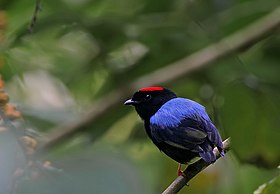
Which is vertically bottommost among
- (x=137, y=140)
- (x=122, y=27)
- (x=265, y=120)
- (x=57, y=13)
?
(x=137, y=140)

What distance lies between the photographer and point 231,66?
375 centimetres

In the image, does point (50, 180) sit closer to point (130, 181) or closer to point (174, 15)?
point (130, 181)

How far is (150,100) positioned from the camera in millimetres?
3043

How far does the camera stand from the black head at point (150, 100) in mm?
2956

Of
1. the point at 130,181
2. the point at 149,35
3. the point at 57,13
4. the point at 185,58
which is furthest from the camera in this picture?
the point at 185,58

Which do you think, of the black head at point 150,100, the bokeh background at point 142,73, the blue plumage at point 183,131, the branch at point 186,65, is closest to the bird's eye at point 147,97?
the black head at point 150,100

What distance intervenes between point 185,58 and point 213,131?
1668 millimetres

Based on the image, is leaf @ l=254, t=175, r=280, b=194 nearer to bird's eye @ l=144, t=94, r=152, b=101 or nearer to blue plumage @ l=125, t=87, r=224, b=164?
blue plumage @ l=125, t=87, r=224, b=164

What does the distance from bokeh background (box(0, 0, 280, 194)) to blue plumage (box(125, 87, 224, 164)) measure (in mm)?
135

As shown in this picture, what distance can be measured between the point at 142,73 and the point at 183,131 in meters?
1.59

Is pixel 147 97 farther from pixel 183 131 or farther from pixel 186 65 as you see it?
pixel 186 65

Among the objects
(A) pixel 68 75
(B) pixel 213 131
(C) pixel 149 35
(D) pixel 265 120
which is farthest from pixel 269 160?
(A) pixel 68 75

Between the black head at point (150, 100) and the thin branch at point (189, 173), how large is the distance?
549 millimetres

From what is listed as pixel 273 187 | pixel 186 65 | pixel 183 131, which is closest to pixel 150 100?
pixel 183 131
